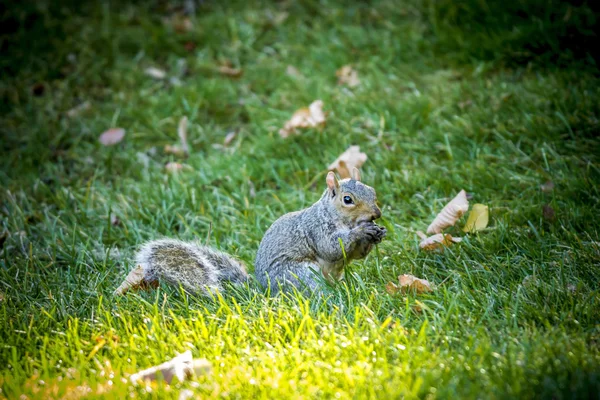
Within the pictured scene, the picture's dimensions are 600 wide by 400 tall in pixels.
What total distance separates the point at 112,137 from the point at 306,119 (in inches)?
55.4

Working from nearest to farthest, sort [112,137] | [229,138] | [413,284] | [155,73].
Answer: [413,284] < [229,138] < [112,137] < [155,73]

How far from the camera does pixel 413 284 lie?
8.70ft

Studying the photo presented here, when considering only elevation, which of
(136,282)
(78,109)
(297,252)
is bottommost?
(136,282)

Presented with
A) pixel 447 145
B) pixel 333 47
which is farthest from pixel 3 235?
pixel 333 47

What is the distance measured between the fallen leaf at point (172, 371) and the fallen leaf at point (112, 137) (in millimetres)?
2720

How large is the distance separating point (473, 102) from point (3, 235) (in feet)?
9.48

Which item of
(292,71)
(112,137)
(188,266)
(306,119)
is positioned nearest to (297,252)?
(188,266)

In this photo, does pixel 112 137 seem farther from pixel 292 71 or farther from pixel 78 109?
pixel 292 71

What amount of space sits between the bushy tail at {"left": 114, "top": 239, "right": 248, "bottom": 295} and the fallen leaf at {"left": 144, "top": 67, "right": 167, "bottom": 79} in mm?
2752

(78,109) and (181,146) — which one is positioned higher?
(78,109)

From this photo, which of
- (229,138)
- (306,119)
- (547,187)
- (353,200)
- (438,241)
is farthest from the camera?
(229,138)

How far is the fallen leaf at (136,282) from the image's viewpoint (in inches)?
112

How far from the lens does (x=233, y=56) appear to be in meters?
5.54

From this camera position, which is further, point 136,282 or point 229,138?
point 229,138
